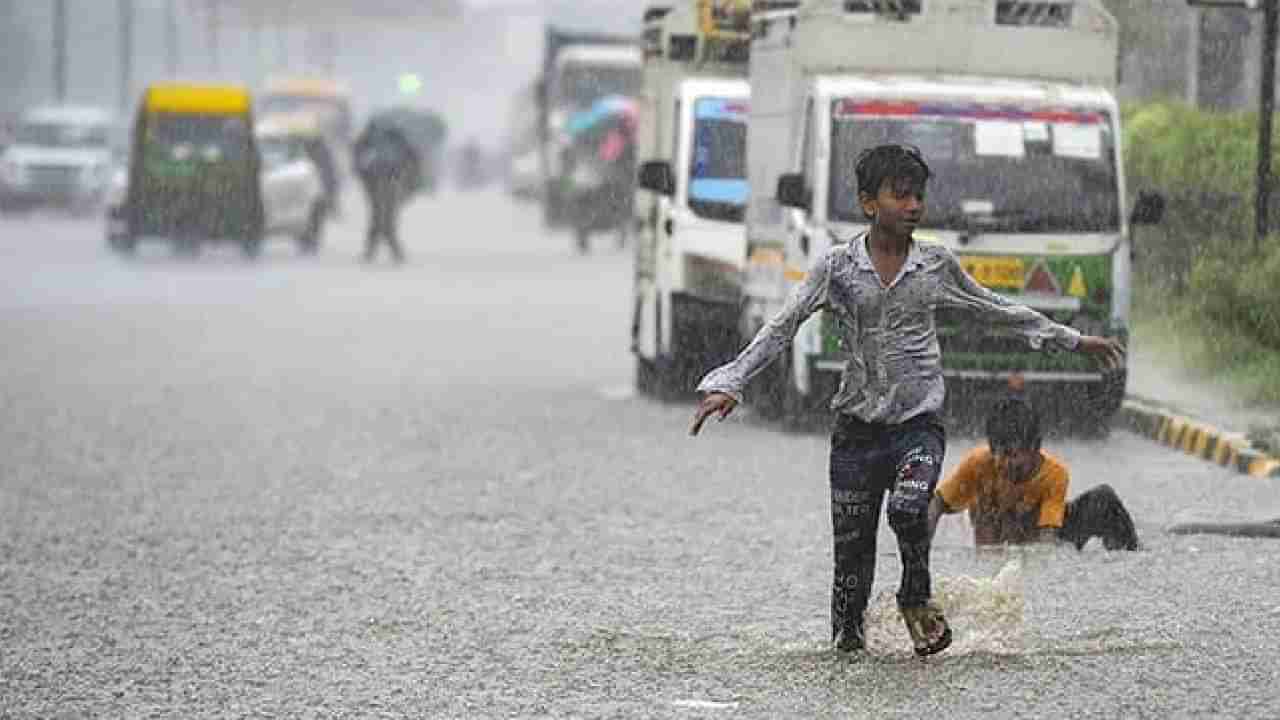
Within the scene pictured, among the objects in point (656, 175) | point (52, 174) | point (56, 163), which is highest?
point (656, 175)

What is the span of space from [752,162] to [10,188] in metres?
46.9

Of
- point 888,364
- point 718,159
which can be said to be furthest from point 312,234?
point 888,364

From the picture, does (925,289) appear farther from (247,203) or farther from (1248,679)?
(247,203)

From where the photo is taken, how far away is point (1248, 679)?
895 cm

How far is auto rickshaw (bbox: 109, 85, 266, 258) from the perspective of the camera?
45.0 m

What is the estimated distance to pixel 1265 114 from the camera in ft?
62.3

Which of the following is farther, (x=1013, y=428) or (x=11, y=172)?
(x=11, y=172)

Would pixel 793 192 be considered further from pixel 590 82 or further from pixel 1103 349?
pixel 590 82

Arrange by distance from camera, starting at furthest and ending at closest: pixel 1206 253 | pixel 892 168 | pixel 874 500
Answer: pixel 1206 253, pixel 874 500, pixel 892 168

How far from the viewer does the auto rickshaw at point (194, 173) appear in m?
45.0

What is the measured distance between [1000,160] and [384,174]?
77.3 feet

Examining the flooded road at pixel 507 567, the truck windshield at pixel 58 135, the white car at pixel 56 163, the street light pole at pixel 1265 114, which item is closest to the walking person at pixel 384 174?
the flooded road at pixel 507 567

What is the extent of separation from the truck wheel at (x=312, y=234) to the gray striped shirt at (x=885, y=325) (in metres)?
38.5

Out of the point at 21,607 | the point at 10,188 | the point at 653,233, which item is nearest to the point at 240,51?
the point at 10,188
